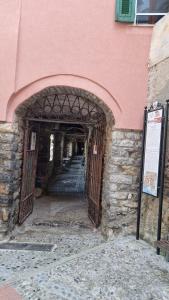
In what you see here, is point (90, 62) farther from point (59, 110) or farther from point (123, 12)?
point (59, 110)

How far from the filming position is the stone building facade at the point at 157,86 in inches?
169

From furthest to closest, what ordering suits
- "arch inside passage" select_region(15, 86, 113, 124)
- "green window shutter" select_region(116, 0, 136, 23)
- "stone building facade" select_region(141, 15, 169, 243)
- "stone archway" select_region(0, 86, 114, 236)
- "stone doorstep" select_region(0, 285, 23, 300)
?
"arch inside passage" select_region(15, 86, 113, 124)
"stone archway" select_region(0, 86, 114, 236)
"green window shutter" select_region(116, 0, 136, 23)
"stone building facade" select_region(141, 15, 169, 243)
"stone doorstep" select_region(0, 285, 23, 300)

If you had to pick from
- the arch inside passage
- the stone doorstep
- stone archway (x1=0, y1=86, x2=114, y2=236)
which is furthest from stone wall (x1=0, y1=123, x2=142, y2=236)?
the stone doorstep

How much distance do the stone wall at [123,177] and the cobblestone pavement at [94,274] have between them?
418 mm

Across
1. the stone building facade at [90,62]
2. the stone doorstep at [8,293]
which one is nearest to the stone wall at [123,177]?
the stone building facade at [90,62]

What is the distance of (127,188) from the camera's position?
4.96 metres

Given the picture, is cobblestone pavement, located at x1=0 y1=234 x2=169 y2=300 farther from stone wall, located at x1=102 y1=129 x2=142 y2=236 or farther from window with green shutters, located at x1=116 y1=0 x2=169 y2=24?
window with green shutters, located at x1=116 y1=0 x2=169 y2=24

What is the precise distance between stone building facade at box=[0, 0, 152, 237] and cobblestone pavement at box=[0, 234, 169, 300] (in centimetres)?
97

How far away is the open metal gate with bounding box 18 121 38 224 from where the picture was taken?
228 inches

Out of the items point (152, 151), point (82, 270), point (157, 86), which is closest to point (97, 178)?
point (152, 151)

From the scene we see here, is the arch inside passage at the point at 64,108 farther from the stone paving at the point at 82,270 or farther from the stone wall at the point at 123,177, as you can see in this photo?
the stone paving at the point at 82,270

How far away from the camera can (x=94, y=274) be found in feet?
11.3

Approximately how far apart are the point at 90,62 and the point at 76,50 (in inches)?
11.6

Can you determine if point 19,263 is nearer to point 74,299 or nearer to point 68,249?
point 68,249
